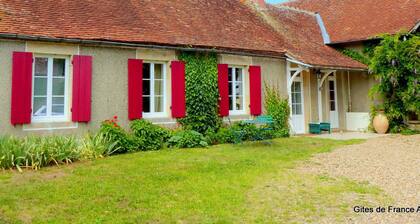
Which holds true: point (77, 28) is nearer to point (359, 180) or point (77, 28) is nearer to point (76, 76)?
point (76, 76)

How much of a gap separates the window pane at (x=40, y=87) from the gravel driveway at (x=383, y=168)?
258 inches

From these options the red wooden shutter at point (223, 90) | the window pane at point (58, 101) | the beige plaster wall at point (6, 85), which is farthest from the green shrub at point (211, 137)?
the beige plaster wall at point (6, 85)

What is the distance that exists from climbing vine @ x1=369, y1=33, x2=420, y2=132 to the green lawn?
7.42 meters

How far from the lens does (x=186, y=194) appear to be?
191 inches

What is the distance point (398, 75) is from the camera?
12.5 meters

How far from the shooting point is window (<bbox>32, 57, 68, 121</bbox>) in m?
8.35

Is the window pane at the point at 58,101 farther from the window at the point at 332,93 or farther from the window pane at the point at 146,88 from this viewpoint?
the window at the point at 332,93

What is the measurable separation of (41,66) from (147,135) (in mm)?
3237

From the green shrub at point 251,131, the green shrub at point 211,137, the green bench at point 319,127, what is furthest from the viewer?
the green bench at point 319,127

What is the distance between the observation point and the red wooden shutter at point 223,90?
11.0m

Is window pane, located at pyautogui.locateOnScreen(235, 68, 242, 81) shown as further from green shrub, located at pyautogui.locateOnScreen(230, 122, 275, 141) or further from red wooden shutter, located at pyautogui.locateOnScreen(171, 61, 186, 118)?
red wooden shutter, located at pyautogui.locateOnScreen(171, 61, 186, 118)

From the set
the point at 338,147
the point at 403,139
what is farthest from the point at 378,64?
the point at 338,147

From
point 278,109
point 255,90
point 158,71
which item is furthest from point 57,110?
point 278,109

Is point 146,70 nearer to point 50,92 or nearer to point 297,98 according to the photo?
point 50,92
